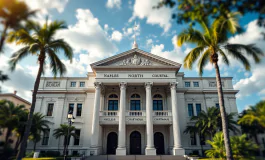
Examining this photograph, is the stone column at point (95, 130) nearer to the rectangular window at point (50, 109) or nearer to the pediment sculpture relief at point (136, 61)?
the pediment sculpture relief at point (136, 61)

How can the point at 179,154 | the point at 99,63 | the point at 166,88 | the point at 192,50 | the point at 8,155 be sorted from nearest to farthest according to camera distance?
the point at 8,155, the point at 192,50, the point at 179,154, the point at 99,63, the point at 166,88

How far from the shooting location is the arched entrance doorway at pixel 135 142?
26.1m

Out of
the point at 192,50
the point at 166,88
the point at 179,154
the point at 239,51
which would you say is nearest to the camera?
the point at 239,51

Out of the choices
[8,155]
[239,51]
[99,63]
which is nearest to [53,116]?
[99,63]

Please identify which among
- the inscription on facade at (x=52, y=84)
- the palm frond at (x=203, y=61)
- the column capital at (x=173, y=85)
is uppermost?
the inscription on facade at (x=52, y=84)

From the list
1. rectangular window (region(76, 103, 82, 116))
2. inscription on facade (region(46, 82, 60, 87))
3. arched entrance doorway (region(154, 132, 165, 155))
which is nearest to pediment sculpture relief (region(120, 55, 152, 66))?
rectangular window (region(76, 103, 82, 116))

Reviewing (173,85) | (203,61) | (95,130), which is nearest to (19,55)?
(95,130)

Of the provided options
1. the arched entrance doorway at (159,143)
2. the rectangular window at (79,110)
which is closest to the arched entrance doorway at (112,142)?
the rectangular window at (79,110)

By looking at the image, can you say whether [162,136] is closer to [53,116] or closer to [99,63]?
[99,63]

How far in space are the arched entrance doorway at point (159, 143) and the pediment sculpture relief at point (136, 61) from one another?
10.9 m

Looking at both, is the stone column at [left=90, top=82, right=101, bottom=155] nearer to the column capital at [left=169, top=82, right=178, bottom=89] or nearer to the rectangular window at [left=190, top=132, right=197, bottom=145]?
the column capital at [left=169, top=82, right=178, bottom=89]

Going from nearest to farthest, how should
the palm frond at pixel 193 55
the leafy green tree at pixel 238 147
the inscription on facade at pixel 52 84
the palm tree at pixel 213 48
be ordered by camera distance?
the leafy green tree at pixel 238 147 < the palm tree at pixel 213 48 < the palm frond at pixel 193 55 < the inscription on facade at pixel 52 84

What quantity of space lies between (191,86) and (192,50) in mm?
15132

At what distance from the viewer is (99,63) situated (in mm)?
26562
